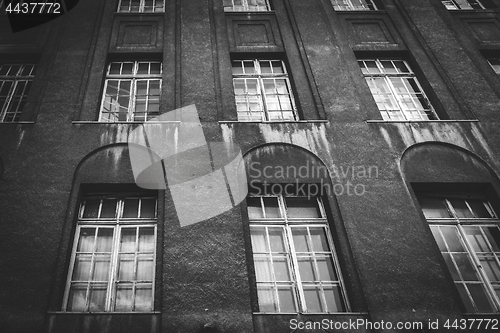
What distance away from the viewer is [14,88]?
7.54 meters

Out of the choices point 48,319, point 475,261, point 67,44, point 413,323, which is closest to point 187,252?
point 48,319

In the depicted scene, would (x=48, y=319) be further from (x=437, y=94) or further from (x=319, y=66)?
(x=437, y=94)

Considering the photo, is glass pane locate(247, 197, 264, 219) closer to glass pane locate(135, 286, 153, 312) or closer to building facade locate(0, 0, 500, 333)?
building facade locate(0, 0, 500, 333)

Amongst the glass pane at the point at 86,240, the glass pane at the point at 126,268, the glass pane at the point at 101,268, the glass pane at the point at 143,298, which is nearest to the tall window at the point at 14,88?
the glass pane at the point at 86,240

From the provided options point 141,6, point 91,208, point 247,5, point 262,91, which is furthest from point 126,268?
point 247,5

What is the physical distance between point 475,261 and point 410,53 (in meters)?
4.58

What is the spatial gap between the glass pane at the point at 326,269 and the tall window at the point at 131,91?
12.7 feet

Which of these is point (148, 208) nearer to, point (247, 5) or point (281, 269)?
point (281, 269)

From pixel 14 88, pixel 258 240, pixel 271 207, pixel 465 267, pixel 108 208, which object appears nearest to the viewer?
pixel 465 267

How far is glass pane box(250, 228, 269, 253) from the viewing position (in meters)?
5.64

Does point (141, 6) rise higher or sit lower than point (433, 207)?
higher

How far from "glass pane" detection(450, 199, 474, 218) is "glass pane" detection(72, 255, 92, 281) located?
5460 millimetres

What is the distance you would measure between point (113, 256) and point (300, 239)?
103 inches

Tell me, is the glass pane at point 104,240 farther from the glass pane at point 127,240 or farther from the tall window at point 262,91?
the tall window at point 262,91
